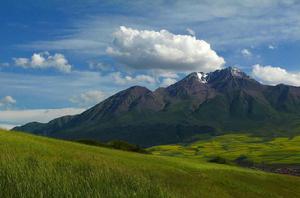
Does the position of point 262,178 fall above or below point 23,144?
below

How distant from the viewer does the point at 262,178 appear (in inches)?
1939

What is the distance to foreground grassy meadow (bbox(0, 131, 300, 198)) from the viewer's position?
50.9 feet

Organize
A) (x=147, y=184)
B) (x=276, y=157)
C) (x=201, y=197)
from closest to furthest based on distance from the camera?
(x=147, y=184)
(x=201, y=197)
(x=276, y=157)

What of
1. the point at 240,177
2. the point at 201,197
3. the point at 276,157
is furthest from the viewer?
the point at 276,157

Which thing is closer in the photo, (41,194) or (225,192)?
(41,194)

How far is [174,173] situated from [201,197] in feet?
26.2

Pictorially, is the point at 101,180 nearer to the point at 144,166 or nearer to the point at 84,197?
the point at 84,197

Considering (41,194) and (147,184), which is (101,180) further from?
(41,194)

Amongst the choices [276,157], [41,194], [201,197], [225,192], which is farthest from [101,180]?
[276,157]

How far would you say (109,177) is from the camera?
60.2ft

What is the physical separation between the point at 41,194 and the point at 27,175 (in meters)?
3.15

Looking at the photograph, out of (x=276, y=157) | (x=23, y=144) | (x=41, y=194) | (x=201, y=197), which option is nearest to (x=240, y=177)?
(x=201, y=197)

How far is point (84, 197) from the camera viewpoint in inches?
575

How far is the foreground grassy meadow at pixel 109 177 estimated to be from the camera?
15500 mm
